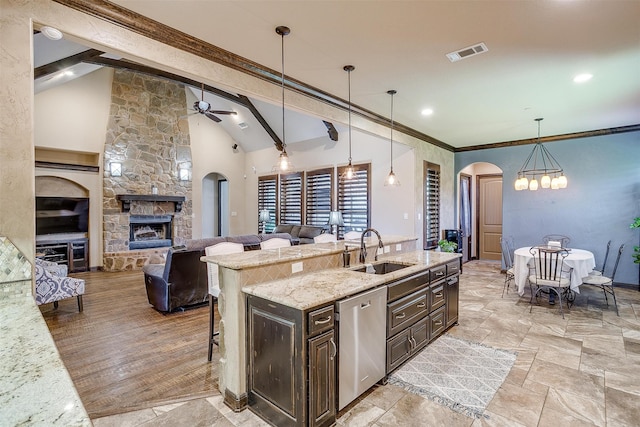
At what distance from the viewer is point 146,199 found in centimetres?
779

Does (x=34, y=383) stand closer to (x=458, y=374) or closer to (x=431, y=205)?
(x=458, y=374)

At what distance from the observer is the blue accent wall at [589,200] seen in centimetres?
582

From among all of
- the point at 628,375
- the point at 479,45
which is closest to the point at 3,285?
the point at 479,45

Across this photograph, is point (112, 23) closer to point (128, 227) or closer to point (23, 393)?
point (23, 393)

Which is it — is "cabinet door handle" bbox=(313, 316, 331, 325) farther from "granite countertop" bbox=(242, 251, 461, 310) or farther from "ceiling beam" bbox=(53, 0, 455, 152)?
"ceiling beam" bbox=(53, 0, 455, 152)

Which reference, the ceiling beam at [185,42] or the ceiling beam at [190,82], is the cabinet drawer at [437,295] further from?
the ceiling beam at [190,82]

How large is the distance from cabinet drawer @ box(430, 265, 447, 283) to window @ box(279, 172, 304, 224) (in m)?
5.48

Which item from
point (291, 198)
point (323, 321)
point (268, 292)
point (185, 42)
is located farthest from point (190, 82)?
point (323, 321)

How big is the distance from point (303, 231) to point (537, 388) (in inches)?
235

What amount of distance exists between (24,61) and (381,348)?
322 centimetres

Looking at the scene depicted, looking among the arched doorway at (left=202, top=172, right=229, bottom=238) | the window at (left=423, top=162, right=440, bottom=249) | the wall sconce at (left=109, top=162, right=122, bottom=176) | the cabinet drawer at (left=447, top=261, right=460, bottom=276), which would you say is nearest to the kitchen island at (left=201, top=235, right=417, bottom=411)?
the cabinet drawer at (left=447, top=261, right=460, bottom=276)

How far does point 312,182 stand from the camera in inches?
333

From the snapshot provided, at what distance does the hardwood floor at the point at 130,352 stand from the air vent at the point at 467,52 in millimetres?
3797

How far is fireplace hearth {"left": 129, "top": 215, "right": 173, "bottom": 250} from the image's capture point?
7.81 m
